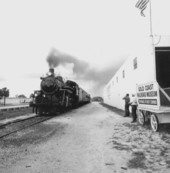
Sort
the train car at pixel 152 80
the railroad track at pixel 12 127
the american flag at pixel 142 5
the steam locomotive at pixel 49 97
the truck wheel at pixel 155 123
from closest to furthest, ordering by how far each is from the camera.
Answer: the train car at pixel 152 80 → the truck wheel at pixel 155 123 → the railroad track at pixel 12 127 → the american flag at pixel 142 5 → the steam locomotive at pixel 49 97

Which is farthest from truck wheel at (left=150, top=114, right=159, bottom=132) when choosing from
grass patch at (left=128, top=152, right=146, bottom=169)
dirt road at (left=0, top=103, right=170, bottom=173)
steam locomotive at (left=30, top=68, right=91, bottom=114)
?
steam locomotive at (left=30, top=68, right=91, bottom=114)

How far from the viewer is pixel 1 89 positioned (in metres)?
80.2

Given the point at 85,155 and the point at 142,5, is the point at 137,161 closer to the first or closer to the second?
the point at 85,155

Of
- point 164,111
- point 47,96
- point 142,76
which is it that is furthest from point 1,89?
point 164,111

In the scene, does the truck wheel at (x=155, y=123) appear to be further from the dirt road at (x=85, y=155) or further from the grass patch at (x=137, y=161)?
the grass patch at (x=137, y=161)

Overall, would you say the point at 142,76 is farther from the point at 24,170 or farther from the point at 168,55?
the point at 24,170

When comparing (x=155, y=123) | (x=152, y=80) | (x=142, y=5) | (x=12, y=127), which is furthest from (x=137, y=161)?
(x=142, y=5)

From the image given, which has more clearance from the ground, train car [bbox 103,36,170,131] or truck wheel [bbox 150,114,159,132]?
train car [bbox 103,36,170,131]

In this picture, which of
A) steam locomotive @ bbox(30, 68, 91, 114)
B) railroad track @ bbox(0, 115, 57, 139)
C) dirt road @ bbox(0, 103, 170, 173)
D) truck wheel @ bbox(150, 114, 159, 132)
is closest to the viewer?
dirt road @ bbox(0, 103, 170, 173)

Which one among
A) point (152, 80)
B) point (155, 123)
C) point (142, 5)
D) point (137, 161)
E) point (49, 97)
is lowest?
point (137, 161)

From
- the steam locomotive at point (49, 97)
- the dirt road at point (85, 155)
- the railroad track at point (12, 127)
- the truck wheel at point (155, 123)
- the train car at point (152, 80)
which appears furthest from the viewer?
the steam locomotive at point (49, 97)

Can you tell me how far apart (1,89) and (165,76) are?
7684 cm

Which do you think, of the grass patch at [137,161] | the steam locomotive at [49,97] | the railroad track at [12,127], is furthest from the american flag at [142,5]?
the grass patch at [137,161]

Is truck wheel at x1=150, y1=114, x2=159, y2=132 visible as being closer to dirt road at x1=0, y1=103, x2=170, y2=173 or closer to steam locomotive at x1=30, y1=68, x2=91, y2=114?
dirt road at x1=0, y1=103, x2=170, y2=173
